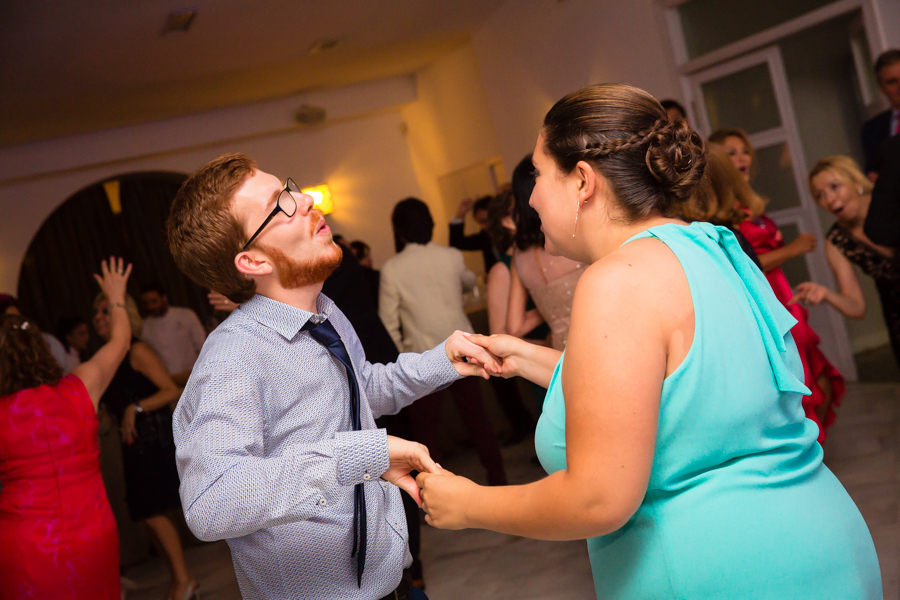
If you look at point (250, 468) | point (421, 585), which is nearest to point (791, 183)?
point (421, 585)

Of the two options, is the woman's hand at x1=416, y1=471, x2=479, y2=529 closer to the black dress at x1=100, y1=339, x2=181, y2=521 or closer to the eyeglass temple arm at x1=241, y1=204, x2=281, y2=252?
the eyeglass temple arm at x1=241, y1=204, x2=281, y2=252

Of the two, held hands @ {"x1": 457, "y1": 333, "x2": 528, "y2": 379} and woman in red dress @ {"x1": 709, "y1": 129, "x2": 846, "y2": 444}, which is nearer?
held hands @ {"x1": 457, "y1": 333, "x2": 528, "y2": 379}

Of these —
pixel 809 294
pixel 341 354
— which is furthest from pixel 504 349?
pixel 809 294

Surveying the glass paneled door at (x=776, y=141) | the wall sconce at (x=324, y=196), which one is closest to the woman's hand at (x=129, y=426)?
the glass paneled door at (x=776, y=141)

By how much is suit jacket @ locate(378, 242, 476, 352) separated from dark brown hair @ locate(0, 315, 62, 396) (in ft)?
5.42

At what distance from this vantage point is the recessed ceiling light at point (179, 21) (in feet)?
17.0

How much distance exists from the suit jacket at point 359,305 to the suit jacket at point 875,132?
2.82 meters

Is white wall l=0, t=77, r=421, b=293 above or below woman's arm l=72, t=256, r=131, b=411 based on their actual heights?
above

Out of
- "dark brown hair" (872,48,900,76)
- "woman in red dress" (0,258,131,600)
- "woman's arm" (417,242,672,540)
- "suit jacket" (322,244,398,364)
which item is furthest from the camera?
"dark brown hair" (872,48,900,76)

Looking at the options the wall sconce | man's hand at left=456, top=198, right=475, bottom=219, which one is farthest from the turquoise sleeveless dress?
the wall sconce

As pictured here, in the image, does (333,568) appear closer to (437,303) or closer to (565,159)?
A: (565,159)

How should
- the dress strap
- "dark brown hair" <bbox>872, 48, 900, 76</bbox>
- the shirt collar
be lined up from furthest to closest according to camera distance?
"dark brown hair" <bbox>872, 48, 900, 76</bbox> < the shirt collar < the dress strap

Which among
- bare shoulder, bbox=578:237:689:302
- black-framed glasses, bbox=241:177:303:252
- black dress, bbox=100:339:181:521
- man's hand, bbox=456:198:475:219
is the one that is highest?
man's hand, bbox=456:198:475:219

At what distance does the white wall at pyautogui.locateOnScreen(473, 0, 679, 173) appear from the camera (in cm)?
535
